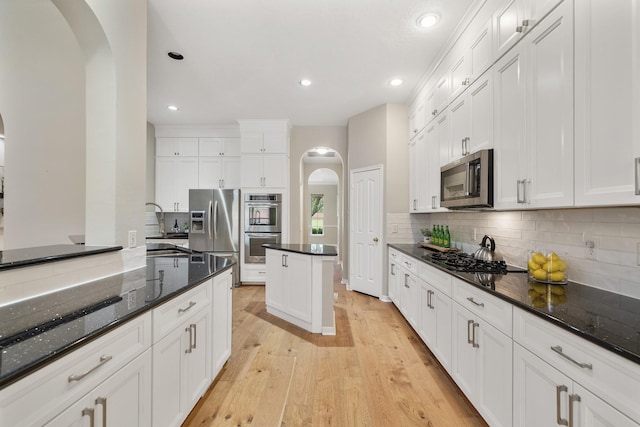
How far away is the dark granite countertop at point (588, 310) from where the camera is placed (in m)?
0.90

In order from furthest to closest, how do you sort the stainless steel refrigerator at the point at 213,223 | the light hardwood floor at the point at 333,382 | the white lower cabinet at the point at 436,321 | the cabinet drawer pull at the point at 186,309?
the stainless steel refrigerator at the point at 213,223
the white lower cabinet at the point at 436,321
the light hardwood floor at the point at 333,382
the cabinet drawer pull at the point at 186,309

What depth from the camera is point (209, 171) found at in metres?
5.27

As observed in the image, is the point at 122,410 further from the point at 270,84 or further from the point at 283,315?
the point at 270,84

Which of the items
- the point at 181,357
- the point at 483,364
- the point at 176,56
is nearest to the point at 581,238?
the point at 483,364

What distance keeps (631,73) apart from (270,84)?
10.9ft

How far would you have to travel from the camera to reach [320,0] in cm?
215

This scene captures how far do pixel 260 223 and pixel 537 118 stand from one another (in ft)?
13.6

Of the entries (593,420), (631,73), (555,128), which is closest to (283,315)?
(593,420)

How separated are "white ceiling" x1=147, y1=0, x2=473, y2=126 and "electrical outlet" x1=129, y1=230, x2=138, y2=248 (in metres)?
1.83

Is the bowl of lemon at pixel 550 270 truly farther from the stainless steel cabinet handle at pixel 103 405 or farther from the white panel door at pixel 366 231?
the white panel door at pixel 366 231

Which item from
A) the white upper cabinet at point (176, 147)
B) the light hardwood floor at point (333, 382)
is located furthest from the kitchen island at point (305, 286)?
the white upper cabinet at point (176, 147)

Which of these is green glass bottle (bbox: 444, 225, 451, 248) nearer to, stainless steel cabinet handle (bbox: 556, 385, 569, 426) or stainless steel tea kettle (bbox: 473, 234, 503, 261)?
stainless steel tea kettle (bbox: 473, 234, 503, 261)

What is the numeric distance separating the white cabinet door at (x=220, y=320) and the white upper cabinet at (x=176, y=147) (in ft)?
12.5

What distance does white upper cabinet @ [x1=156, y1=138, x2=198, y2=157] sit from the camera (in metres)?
5.25
